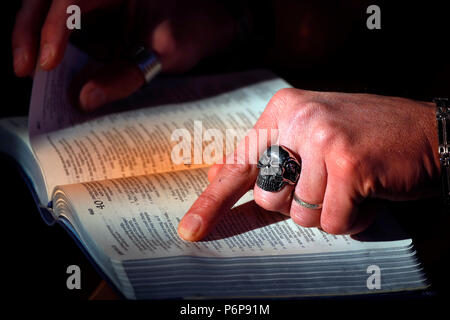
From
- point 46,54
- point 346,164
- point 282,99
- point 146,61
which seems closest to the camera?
point 346,164

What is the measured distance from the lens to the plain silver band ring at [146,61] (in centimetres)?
97

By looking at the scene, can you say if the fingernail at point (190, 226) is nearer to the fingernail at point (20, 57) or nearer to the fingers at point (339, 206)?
the fingers at point (339, 206)

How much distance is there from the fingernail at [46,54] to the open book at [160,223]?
0.12ft

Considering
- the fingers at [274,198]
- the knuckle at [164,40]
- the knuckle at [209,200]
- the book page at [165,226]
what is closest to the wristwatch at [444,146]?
the book page at [165,226]

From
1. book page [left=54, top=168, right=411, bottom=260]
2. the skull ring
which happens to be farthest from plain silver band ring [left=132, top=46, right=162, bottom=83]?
the skull ring

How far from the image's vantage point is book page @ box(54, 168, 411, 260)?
58 cm

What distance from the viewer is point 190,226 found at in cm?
60

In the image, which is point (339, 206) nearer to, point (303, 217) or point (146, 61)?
point (303, 217)

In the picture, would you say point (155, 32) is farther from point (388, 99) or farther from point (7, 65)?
point (388, 99)

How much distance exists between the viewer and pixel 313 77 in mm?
1172

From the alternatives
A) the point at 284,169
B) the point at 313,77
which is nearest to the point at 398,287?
the point at 284,169

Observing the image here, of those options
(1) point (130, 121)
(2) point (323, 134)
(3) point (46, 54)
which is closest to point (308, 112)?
(2) point (323, 134)

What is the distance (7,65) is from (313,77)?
78cm

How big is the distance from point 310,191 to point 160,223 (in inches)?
8.5
